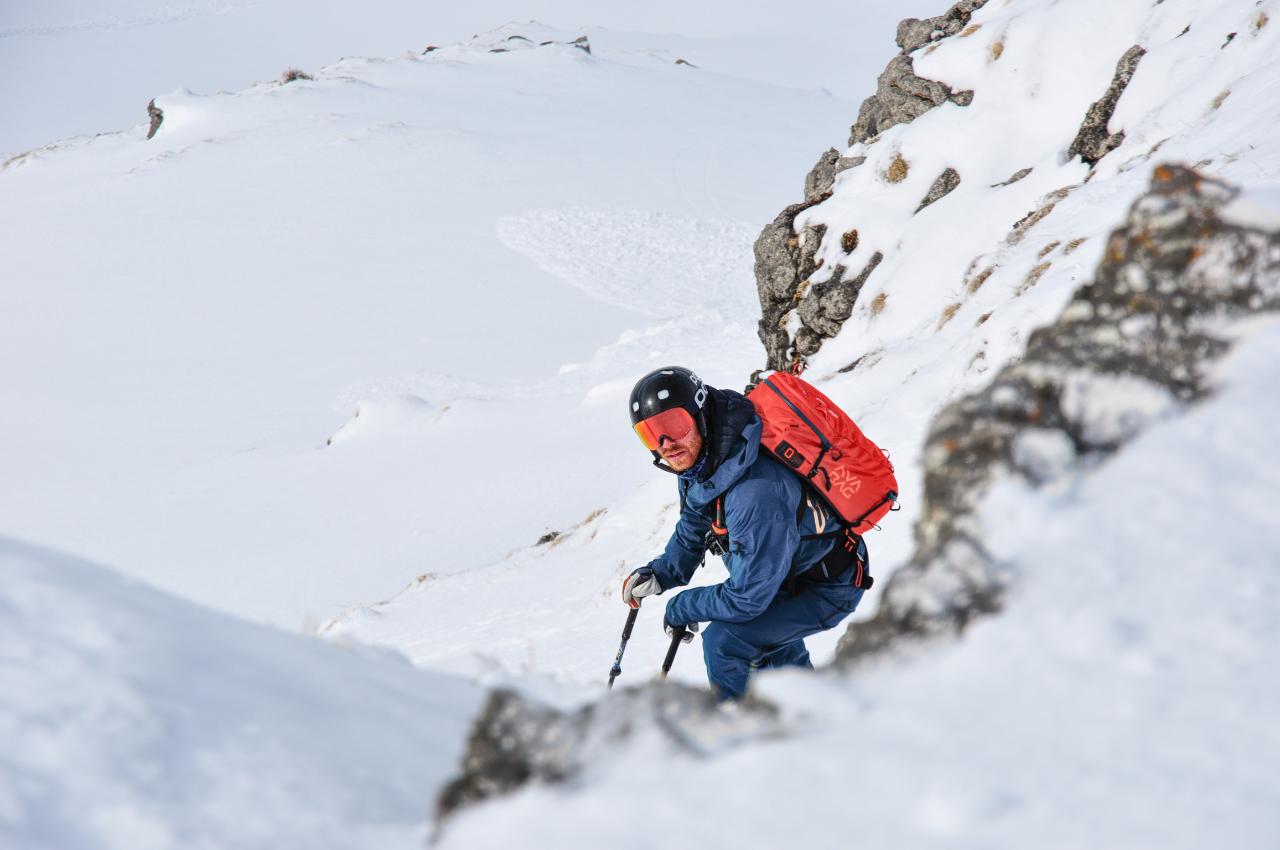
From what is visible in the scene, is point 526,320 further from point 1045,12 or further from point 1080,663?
point 1080,663

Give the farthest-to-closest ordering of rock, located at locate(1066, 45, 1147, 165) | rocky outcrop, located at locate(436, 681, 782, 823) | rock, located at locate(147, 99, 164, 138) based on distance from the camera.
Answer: rock, located at locate(147, 99, 164, 138)
rock, located at locate(1066, 45, 1147, 165)
rocky outcrop, located at locate(436, 681, 782, 823)

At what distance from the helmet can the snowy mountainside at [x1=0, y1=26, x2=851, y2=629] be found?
6.54 feet

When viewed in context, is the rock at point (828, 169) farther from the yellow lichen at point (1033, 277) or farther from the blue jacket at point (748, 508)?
the blue jacket at point (748, 508)

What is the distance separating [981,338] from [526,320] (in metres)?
24.5

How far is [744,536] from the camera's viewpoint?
466 centimetres

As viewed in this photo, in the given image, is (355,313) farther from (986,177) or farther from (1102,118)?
(1102,118)

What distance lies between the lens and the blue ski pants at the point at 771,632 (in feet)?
16.8

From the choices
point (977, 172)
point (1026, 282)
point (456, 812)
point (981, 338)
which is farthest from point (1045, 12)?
point (456, 812)

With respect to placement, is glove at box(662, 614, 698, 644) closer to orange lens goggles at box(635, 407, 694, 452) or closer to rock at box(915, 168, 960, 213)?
orange lens goggles at box(635, 407, 694, 452)

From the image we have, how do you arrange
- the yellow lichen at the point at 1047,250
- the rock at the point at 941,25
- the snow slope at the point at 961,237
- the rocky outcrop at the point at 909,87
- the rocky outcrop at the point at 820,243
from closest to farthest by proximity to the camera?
1. the snow slope at the point at 961,237
2. the yellow lichen at the point at 1047,250
3. the rocky outcrop at the point at 820,243
4. the rocky outcrop at the point at 909,87
5. the rock at the point at 941,25

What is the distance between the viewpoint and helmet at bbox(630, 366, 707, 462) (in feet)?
15.4

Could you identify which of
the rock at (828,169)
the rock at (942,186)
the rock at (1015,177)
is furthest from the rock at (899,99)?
the rock at (1015,177)

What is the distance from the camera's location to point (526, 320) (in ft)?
105

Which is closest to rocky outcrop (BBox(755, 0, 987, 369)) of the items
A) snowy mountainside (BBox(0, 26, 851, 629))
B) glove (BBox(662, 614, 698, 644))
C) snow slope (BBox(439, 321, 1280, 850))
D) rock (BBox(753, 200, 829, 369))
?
rock (BBox(753, 200, 829, 369))
